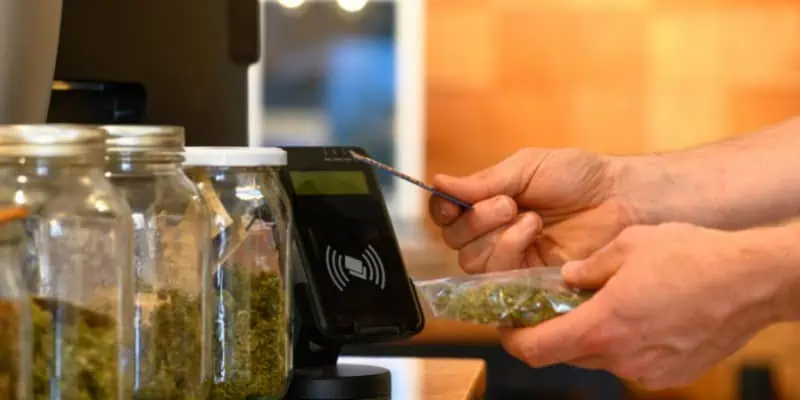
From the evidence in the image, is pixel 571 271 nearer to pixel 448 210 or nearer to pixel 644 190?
pixel 448 210

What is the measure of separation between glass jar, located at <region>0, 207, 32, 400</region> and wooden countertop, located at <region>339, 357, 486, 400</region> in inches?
14.1

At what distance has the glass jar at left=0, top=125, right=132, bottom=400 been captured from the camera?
51 centimetres

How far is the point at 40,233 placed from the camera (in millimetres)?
522

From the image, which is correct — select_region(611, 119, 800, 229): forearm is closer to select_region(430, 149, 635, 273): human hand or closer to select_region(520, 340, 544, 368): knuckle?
select_region(430, 149, 635, 273): human hand

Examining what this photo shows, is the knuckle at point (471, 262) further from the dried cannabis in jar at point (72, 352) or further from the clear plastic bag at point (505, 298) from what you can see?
the dried cannabis in jar at point (72, 352)

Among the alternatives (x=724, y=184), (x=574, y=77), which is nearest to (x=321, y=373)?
(x=724, y=184)

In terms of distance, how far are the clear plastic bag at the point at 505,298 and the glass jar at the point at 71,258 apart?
337 mm

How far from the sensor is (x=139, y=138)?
0.60m

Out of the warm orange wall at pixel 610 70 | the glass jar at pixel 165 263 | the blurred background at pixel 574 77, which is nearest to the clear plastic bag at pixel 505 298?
the glass jar at pixel 165 263

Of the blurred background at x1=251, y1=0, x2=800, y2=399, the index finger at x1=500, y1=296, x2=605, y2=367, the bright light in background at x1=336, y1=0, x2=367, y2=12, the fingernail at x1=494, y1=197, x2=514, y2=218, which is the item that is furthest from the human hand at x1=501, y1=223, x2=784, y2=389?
the bright light in background at x1=336, y1=0, x2=367, y2=12

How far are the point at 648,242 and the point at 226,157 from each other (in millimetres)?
344

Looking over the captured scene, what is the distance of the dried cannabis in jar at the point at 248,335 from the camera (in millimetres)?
702

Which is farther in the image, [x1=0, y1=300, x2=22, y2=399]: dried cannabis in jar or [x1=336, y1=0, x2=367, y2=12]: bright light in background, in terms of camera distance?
[x1=336, y1=0, x2=367, y2=12]: bright light in background

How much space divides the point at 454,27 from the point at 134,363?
308cm
